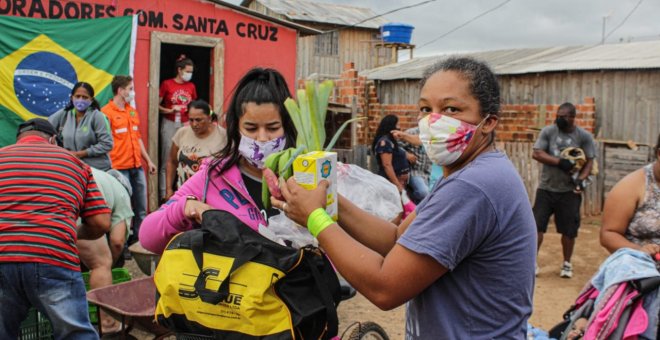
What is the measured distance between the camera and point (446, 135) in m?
1.96

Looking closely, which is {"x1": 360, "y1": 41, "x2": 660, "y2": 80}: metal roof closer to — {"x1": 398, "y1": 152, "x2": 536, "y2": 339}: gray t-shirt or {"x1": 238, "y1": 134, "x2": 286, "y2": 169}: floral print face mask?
{"x1": 238, "y1": 134, "x2": 286, "y2": 169}: floral print face mask

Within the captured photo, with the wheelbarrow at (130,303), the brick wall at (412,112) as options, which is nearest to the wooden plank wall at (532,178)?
the brick wall at (412,112)

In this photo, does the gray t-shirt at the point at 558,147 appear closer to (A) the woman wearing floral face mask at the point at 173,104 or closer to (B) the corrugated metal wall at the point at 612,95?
(B) the corrugated metal wall at the point at 612,95

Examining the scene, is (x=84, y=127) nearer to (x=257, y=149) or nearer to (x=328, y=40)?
(x=257, y=149)

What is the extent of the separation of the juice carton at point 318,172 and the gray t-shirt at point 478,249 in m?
0.34

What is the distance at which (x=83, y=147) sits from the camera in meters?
6.83

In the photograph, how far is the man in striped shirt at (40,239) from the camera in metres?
3.37

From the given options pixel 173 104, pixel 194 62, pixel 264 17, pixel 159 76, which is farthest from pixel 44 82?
pixel 194 62

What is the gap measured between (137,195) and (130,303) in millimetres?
3865

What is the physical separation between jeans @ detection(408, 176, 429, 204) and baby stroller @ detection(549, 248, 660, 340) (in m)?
5.52

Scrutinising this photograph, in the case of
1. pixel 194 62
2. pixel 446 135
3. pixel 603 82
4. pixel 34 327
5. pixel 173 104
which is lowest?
pixel 34 327

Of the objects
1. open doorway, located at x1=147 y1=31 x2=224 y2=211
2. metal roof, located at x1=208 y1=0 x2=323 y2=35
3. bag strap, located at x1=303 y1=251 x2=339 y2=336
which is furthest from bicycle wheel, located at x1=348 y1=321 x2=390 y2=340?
metal roof, located at x1=208 y1=0 x2=323 y2=35

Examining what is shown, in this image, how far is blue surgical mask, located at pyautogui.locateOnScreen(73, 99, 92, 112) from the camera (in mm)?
6734

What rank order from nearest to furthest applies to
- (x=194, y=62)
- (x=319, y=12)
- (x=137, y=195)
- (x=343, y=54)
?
(x=137, y=195) < (x=194, y=62) < (x=343, y=54) < (x=319, y=12)
